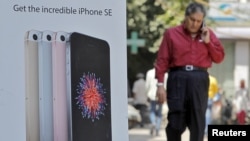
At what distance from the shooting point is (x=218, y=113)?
18.4m

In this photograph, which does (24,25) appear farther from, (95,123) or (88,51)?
(95,123)

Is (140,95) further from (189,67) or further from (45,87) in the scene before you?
(45,87)

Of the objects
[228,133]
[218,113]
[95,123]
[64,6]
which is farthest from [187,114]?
[218,113]

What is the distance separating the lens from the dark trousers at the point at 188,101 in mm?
5785

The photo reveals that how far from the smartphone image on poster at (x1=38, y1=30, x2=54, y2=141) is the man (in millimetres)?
2478

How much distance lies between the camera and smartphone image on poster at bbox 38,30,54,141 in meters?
3.45

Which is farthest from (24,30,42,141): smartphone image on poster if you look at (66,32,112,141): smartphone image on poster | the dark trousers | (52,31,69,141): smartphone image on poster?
the dark trousers

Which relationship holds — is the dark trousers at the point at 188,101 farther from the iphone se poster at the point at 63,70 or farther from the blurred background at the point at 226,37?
the blurred background at the point at 226,37

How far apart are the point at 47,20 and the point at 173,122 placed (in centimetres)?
265

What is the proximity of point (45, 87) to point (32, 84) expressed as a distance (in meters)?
0.08

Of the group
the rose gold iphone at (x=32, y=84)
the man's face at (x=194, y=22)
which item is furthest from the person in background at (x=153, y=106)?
the rose gold iphone at (x=32, y=84)

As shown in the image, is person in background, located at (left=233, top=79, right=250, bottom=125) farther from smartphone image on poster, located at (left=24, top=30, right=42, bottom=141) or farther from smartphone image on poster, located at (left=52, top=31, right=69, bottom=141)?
smartphone image on poster, located at (left=24, top=30, right=42, bottom=141)

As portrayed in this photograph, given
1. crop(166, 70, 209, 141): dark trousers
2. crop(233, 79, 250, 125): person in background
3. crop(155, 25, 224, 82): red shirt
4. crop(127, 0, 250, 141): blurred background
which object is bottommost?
crop(233, 79, 250, 125): person in background

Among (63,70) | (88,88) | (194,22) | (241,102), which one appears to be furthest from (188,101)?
(241,102)
